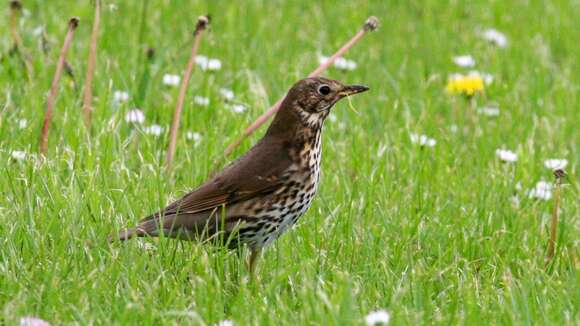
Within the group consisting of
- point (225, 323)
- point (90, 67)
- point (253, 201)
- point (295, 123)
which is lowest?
point (225, 323)

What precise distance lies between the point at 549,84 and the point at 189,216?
3.96 meters

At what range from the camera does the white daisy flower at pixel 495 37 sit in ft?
30.0

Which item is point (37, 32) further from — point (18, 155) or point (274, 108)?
point (274, 108)

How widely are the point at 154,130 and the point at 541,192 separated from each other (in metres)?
2.10

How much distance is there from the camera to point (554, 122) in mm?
7535

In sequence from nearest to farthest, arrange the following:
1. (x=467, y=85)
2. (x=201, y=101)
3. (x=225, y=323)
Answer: (x=225, y=323) → (x=201, y=101) → (x=467, y=85)

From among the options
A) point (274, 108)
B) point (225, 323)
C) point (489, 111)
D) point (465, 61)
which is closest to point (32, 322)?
point (225, 323)

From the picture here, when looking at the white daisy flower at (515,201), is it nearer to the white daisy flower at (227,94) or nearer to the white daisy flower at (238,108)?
the white daisy flower at (238,108)

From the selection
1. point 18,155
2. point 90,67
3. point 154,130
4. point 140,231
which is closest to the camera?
point 140,231

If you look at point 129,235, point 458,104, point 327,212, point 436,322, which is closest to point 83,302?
point 129,235

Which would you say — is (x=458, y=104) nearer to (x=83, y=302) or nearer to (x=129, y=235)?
(x=129, y=235)

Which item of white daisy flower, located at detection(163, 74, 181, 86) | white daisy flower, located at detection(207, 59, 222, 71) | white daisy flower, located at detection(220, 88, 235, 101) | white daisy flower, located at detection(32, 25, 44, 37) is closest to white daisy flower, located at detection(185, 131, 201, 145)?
white daisy flower, located at detection(220, 88, 235, 101)

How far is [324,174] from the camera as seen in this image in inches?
250

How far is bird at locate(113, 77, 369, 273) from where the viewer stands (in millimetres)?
5148
